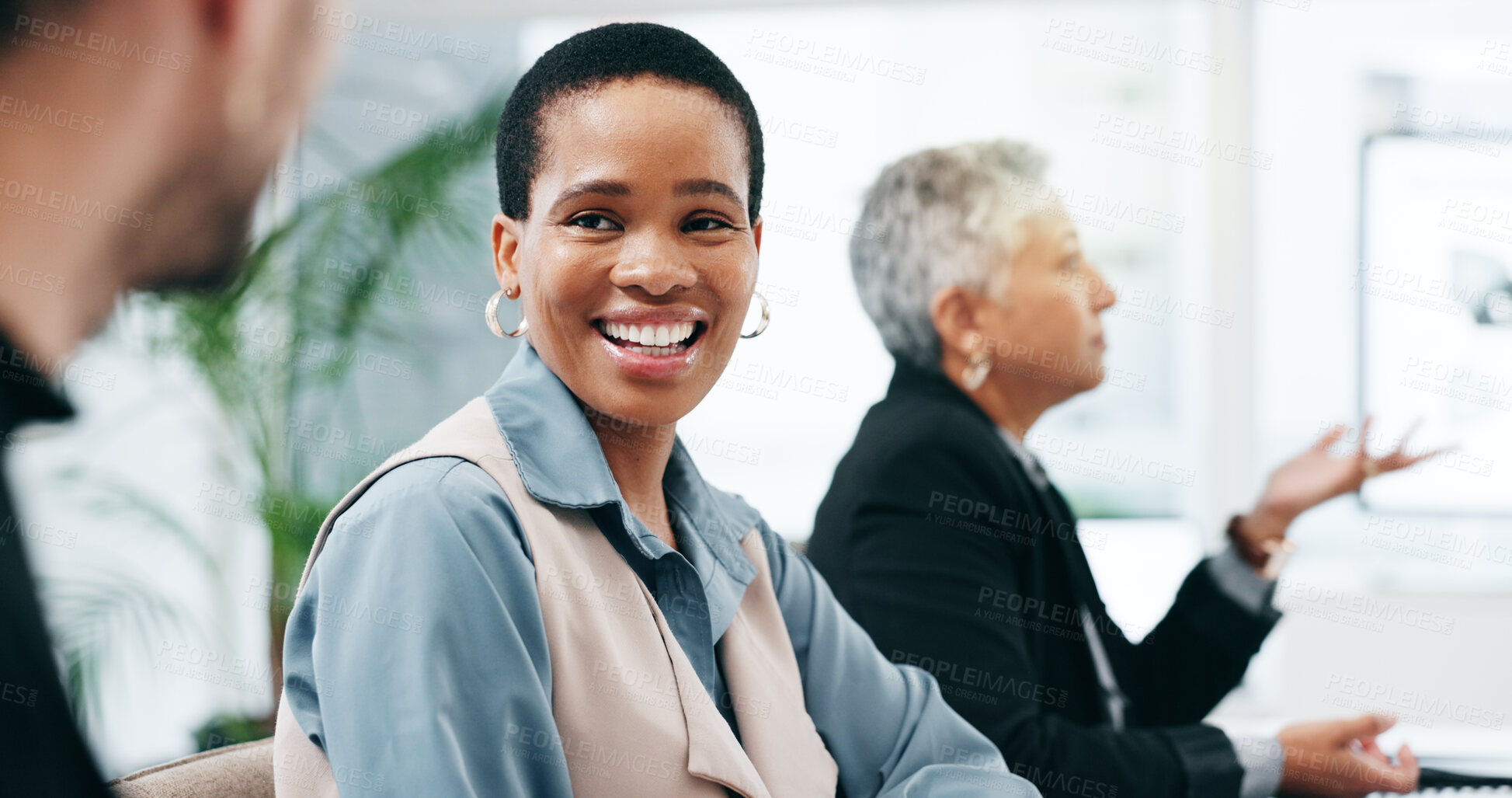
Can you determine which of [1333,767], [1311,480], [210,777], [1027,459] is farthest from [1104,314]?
[210,777]

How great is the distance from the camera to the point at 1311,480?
1686mm

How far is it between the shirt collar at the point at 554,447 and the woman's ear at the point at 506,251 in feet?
0.20

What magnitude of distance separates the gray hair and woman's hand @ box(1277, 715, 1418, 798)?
0.70 m

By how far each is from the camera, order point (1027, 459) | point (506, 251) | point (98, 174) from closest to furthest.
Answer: point (98, 174) → point (506, 251) → point (1027, 459)

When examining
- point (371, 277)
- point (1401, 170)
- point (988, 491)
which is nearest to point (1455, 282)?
point (1401, 170)

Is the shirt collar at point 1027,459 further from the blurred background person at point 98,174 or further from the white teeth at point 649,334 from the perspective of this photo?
the blurred background person at point 98,174

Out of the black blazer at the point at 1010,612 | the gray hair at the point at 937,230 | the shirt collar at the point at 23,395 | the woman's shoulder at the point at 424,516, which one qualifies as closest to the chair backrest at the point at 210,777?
the woman's shoulder at the point at 424,516

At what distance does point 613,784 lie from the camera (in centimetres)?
79

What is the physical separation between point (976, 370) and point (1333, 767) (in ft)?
2.32

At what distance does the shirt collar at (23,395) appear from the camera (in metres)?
0.38

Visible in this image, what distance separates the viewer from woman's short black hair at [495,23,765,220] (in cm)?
88

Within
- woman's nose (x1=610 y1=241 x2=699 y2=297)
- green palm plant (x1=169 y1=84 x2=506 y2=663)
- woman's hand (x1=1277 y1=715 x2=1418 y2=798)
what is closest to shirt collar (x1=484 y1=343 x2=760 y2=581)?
woman's nose (x1=610 y1=241 x2=699 y2=297)

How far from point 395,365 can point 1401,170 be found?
2898 millimetres

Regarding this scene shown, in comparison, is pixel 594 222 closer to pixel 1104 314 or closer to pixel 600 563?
pixel 600 563
